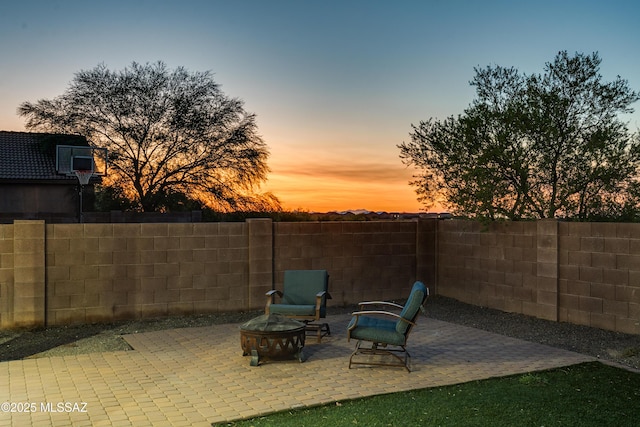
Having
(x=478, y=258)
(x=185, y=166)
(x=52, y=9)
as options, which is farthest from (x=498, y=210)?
(x=185, y=166)

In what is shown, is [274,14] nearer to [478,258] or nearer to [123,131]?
[478,258]

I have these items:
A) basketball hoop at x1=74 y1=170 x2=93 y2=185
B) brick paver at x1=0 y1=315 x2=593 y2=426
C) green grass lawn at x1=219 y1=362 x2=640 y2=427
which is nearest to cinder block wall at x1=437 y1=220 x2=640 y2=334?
brick paver at x1=0 y1=315 x2=593 y2=426

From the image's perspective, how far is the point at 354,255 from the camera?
12641 mm

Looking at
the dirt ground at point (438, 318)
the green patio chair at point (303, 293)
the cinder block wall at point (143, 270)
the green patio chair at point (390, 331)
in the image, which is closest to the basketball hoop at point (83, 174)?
the cinder block wall at point (143, 270)

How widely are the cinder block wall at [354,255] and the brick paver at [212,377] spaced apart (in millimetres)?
3061

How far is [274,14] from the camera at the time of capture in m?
13.0

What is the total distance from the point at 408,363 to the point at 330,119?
9089mm

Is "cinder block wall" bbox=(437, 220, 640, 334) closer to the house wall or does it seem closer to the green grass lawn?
the green grass lawn

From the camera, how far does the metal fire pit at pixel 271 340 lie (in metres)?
7.32

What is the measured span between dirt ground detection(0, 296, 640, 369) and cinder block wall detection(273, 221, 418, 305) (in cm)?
83

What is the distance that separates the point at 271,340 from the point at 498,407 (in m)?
2.83

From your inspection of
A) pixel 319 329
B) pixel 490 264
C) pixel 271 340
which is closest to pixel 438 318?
pixel 490 264

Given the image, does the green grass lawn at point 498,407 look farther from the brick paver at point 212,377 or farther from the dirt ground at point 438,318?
the dirt ground at point 438,318

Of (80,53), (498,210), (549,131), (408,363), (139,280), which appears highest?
(80,53)
